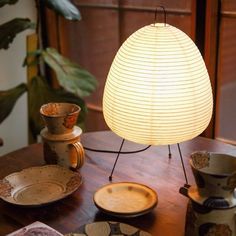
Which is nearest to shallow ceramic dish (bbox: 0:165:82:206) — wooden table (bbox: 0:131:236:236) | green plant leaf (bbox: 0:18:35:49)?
wooden table (bbox: 0:131:236:236)

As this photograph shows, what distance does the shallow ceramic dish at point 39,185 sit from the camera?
42.1 inches

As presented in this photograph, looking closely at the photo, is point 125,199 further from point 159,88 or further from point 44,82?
point 44,82

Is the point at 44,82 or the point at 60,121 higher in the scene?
the point at 60,121

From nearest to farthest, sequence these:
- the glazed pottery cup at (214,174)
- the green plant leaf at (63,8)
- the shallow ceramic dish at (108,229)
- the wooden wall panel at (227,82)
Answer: the glazed pottery cup at (214,174) < the shallow ceramic dish at (108,229) < the wooden wall panel at (227,82) < the green plant leaf at (63,8)

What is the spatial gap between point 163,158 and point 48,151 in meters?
0.34

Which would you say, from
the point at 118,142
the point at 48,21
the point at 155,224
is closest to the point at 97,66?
the point at 48,21

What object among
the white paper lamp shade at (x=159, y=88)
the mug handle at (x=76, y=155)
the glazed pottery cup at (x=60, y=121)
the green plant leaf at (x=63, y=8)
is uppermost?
the green plant leaf at (x=63, y=8)

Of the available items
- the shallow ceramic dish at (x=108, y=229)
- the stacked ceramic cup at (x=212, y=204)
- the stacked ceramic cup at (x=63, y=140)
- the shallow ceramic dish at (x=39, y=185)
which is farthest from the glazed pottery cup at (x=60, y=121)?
the stacked ceramic cup at (x=212, y=204)

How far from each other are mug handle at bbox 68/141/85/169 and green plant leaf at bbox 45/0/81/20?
33.2 inches

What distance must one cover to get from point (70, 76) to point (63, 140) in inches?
31.3

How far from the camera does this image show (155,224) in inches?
38.2

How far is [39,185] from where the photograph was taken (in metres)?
1.15

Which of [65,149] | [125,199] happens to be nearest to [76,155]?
[65,149]

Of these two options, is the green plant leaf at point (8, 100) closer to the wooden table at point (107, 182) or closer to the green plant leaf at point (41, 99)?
the green plant leaf at point (41, 99)
